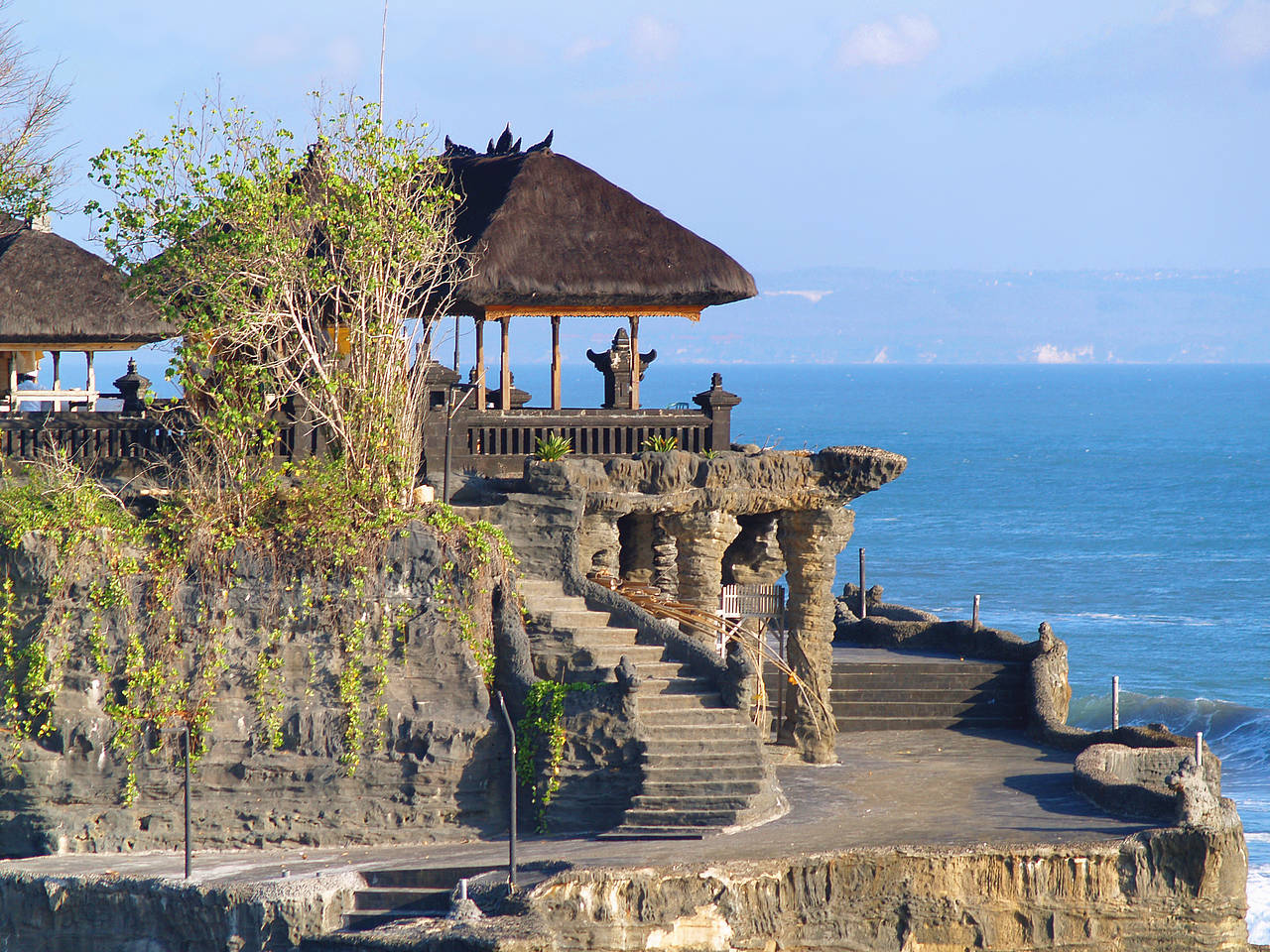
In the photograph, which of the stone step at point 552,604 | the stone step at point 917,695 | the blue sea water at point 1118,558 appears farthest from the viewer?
the blue sea water at point 1118,558

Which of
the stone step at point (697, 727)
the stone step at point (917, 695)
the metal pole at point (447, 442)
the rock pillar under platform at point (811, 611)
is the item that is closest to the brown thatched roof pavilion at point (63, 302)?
the metal pole at point (447, 442)

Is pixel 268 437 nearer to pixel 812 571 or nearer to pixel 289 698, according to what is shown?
pixel 289 698

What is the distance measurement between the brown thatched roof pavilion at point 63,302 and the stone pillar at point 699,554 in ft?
28.4

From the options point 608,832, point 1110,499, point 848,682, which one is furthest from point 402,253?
point 1110,499

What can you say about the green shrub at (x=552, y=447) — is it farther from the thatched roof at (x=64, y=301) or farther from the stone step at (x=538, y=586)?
the thatched roof at (x=64, y=301)

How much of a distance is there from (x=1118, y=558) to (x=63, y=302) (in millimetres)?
64176

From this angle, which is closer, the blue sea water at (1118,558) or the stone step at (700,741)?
the stone step at (700,741)

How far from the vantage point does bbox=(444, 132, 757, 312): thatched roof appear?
29562mm

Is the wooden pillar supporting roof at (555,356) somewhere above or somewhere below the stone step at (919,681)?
above

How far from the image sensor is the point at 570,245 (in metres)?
30.3

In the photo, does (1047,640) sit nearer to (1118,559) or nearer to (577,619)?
(577,619)

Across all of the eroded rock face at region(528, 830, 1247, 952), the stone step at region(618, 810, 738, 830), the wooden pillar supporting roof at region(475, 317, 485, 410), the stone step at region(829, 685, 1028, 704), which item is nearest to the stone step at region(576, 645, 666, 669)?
the stone step at region(618, 810, 738, 830)

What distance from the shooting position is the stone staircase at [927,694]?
33.7 metres

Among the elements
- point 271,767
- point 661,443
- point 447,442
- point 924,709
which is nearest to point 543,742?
point 271,767
